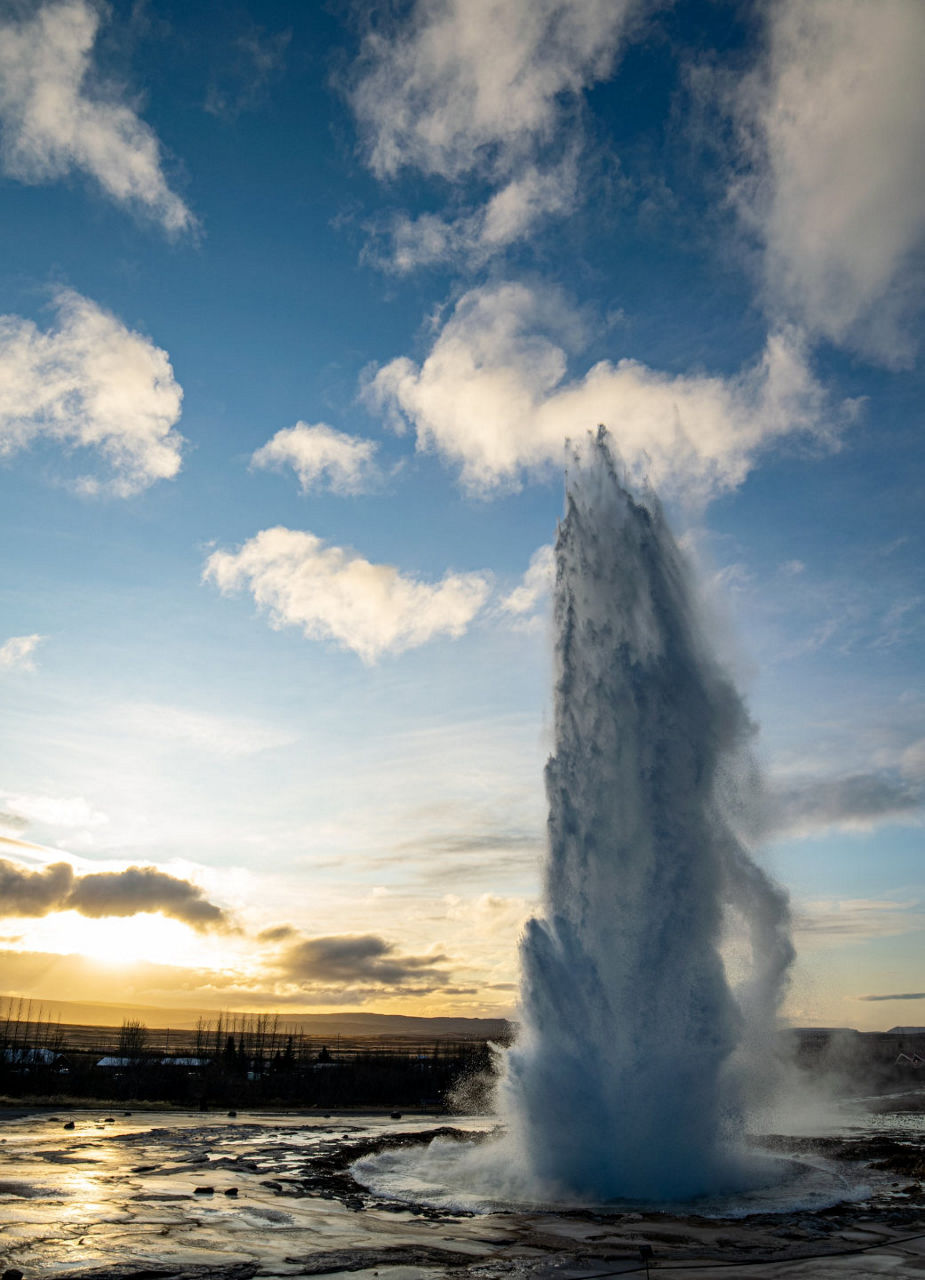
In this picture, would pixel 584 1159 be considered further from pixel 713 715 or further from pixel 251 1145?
pixel 251 1145

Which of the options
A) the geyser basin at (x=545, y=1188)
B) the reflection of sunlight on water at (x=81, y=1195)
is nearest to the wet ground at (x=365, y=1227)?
the reflection of sunlight on water at (x=81, y=1195)

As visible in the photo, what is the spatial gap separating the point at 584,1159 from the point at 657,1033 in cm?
353

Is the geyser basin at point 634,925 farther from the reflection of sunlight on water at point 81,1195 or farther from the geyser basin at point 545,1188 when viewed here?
the reflection of sunlight on water at point 81,1195

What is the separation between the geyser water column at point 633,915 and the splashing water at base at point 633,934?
5 cm

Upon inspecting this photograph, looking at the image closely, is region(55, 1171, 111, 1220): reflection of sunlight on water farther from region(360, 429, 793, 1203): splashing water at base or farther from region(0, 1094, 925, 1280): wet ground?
region(360, 429, 793, 1203): splashing water at base

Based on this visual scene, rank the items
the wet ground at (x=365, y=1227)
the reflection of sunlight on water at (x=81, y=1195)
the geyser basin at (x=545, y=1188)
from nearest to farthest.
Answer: the wet ground at (x=365, y=1227) < the reflection of sunlight on water at (x=81, y=1195) < the geyser basin at (x=545, y=1188)

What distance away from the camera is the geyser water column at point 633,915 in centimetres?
2217

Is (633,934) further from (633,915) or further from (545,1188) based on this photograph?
(545,1188)

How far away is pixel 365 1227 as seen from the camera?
710 inches

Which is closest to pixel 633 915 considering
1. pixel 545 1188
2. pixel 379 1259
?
pixel 545 1188

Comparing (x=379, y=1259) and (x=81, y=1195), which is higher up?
(x=379, y=1259)

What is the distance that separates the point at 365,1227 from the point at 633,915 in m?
10.3

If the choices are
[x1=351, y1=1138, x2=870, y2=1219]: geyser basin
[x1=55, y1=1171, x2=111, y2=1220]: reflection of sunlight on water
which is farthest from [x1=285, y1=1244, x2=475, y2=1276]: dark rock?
[x1=55, y1=1171, x2=111, y2=1220]: reflection of sunlight on water

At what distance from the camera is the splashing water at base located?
22.2 meters
